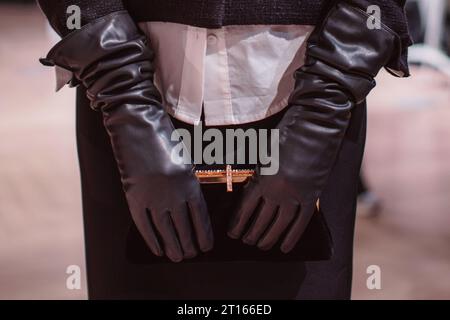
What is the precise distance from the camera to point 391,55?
0.91 meters

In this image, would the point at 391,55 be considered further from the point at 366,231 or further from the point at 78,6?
the point at 366,231

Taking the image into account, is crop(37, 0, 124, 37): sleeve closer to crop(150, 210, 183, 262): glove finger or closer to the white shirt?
the white shirt

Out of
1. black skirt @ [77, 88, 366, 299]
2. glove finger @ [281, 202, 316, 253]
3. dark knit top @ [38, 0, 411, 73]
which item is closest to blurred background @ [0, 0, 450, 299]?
black skirt @ [77, 88, 366, 299]

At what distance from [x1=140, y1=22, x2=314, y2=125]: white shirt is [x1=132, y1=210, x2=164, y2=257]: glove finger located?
136 millimetres

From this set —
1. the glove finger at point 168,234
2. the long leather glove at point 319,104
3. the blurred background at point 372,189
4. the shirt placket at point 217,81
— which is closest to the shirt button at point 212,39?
the shirt placket at point 217,81

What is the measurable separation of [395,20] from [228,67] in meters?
0.22

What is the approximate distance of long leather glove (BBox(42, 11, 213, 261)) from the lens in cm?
86

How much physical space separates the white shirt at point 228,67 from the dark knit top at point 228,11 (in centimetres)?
1

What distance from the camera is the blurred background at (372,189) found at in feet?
7.18

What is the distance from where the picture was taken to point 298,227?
90 centimetres

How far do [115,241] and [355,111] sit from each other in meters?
0.37
